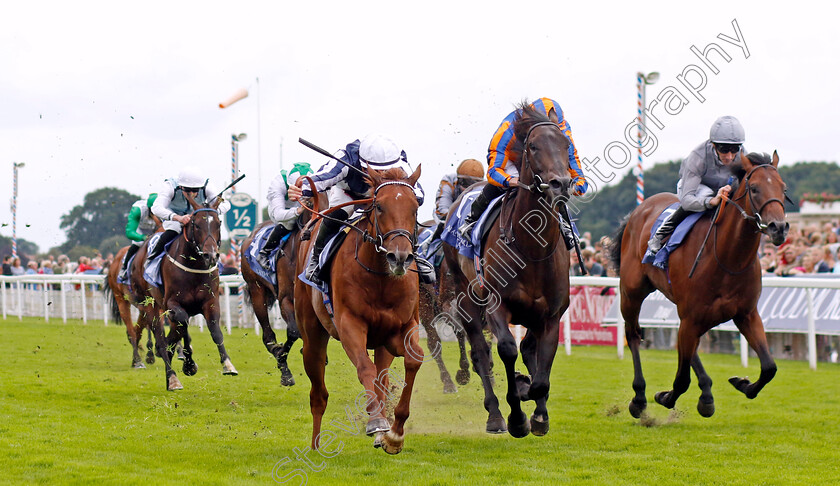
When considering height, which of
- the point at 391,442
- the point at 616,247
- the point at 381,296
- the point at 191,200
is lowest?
the point at 391,442

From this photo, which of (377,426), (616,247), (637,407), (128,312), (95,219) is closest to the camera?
(377,426)

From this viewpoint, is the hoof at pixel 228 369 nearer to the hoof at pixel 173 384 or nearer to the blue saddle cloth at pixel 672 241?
the hoof at pixel 173 384

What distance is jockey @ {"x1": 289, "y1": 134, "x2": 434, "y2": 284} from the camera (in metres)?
6.40

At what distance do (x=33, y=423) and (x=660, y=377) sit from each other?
7.23m

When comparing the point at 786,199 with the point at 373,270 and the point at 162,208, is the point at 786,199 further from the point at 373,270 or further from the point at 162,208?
the point at 162,208

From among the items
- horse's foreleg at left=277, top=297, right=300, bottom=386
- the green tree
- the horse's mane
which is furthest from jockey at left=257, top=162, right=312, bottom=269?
the green tree

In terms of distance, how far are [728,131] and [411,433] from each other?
3515mm

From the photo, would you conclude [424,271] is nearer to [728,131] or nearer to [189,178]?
[728,131]

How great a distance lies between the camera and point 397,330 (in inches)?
236

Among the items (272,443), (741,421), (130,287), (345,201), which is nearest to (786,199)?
(741,421)

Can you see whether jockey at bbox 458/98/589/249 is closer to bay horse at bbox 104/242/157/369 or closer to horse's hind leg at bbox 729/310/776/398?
horse's hind leg at bbox 729/310/776/398

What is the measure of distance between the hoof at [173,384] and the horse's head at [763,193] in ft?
19.9

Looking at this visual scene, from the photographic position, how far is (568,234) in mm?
6684

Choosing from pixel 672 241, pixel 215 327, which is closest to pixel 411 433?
pixel 672 241
